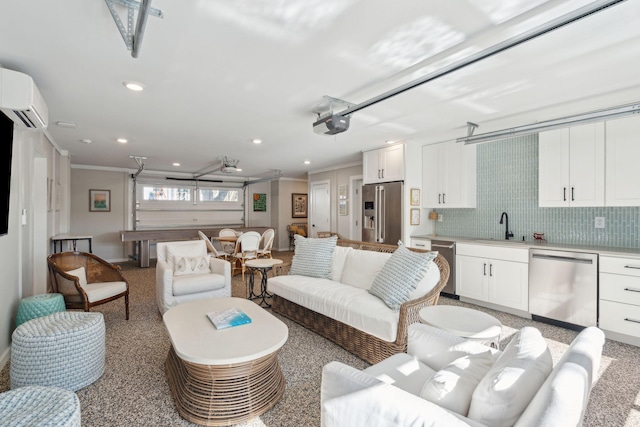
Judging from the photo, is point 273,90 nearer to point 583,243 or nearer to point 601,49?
point 601,49

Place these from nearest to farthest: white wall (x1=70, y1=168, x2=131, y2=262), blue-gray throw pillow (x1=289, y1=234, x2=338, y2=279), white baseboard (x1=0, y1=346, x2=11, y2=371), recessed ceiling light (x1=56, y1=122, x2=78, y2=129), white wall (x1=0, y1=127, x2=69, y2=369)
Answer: white baseboard (x1=0, y1=346, x2=11, y2=371)
white wall (x1=0, y1=127, x2=69, y2=369)
blue-gray throw pillow (x1=289, y1=234, x2=338, y2=279)
recessed ceiling light (x1=56, y1=122, x2=78, y2=129)
white wall (x1=70, y1=168, x2=131, y2=262)

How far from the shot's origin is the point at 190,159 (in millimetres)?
6457

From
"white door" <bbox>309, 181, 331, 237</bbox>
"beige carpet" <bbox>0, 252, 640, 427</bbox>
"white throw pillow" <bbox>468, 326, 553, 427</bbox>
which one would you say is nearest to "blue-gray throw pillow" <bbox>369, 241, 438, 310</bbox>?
"beige carpet" <bbox>0, 252, 640, 427</bbox>

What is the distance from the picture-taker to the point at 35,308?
2.68m

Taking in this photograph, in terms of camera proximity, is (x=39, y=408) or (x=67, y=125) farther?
(x=67, y=125)

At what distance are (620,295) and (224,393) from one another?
Answer: 3722mm

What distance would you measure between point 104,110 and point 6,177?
1.25 metres

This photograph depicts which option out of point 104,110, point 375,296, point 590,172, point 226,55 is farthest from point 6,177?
point 590,172

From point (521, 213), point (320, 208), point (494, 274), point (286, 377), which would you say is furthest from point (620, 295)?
point (320, 208)

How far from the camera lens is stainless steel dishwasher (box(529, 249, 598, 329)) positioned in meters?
3.14

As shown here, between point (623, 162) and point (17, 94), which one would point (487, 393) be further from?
point (623, 162)

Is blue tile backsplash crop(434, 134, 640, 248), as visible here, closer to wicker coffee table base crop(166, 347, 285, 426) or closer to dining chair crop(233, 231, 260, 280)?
dining chair crop(233, 231, 260, 280)

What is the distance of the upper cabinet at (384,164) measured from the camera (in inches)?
193

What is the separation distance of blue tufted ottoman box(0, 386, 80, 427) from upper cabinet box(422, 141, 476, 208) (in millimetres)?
4698
